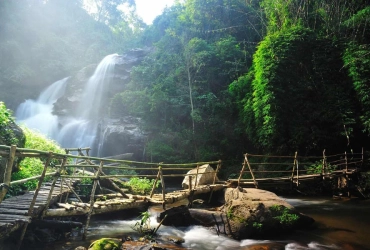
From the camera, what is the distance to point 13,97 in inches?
992

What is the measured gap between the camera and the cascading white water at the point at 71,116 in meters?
19.3

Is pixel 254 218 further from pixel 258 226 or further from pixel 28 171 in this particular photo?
pixel 28 171

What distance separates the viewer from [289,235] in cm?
604

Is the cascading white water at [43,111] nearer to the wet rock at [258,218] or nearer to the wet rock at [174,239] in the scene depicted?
the wet rock at [174,239]

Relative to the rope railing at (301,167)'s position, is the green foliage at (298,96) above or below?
above

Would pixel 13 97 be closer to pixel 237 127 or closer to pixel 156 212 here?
pixel 237 127

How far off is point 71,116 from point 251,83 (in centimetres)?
1492

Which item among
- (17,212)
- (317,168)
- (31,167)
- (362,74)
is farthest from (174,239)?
(362,74)

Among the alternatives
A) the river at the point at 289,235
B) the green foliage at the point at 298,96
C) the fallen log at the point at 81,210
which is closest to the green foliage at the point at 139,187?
the river at the point at 289,235

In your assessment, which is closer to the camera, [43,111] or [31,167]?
[31,167]

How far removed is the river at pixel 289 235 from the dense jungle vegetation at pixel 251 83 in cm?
550

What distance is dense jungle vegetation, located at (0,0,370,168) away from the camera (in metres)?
12.7

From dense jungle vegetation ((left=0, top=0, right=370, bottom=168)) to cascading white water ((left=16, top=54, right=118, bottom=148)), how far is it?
2.10m

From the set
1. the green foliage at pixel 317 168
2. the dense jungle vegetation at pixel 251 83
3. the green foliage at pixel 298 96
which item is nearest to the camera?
the green foliage at pixel 317 168
